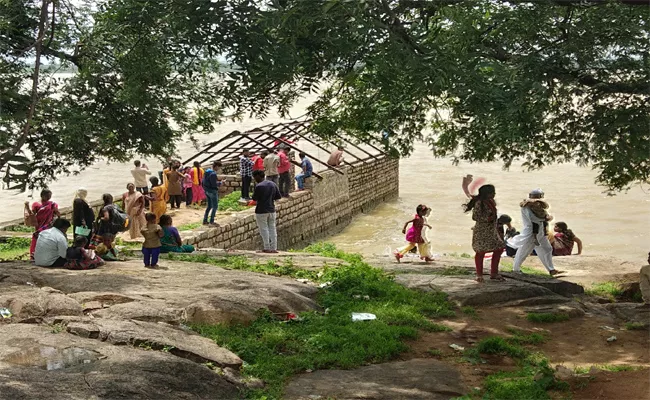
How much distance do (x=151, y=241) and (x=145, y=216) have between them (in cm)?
162

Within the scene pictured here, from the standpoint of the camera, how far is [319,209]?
25312 mm

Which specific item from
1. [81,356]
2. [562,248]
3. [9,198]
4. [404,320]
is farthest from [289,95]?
[9,198]

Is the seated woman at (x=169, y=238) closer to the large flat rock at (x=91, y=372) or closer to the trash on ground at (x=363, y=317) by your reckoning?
the trash on ground at (x=363, y=317)

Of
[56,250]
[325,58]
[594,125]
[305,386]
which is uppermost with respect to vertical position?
[325,58]

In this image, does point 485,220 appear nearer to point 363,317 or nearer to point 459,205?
point 363,317

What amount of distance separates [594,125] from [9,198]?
33367 millimetres

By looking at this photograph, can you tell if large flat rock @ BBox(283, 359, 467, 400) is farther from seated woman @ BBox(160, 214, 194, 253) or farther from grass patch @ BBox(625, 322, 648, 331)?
seated woman @ BBox(160, 214, 194, 253)

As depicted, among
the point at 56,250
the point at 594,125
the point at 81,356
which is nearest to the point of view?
the point at 81,356

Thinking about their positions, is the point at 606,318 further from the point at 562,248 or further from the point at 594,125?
the point at 562,248

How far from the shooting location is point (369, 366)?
770 cm

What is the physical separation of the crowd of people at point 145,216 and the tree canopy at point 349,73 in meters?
0.98

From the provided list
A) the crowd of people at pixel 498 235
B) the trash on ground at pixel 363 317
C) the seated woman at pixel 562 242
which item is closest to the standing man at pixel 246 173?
the crowd of people at pixel 498 235

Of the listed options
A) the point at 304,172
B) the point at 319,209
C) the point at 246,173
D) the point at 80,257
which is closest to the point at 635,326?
the point at 80,257

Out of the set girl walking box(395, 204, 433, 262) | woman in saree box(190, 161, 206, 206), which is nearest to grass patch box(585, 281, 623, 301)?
girl walking box(395, 204, 433, 262)
